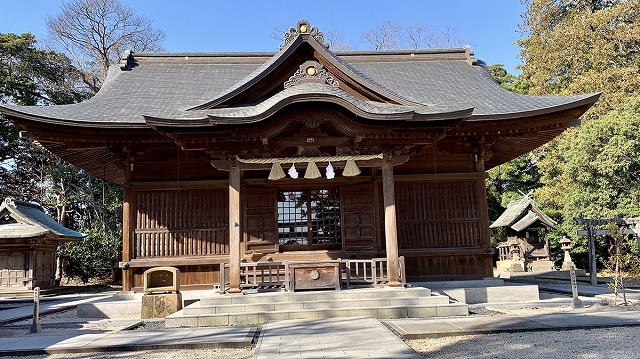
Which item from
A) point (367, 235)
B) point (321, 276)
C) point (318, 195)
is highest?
point (318, 195)

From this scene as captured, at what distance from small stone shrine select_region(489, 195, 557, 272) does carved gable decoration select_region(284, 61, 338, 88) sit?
731 inches

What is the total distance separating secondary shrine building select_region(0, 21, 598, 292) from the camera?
1018 centimetres

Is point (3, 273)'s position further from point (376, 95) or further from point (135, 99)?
point (376, 95)

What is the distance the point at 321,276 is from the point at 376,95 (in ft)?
15.1

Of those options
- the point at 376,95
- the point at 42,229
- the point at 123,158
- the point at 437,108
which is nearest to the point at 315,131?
the point at 376,95

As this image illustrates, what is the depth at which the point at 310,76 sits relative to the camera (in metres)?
10.8

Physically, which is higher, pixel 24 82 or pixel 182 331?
pixel 24 82

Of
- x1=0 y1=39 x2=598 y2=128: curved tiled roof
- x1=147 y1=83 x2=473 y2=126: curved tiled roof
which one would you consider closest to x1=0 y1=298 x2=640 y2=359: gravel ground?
x1=147 y1=83 x2=473 y2=126: curved tiled roof

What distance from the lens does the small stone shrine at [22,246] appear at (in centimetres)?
2091

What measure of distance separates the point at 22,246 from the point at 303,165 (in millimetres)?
17661

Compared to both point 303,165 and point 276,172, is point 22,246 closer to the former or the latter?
point 276,172

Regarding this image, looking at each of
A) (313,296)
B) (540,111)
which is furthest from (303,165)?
(540,111)

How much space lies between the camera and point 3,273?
21.4m

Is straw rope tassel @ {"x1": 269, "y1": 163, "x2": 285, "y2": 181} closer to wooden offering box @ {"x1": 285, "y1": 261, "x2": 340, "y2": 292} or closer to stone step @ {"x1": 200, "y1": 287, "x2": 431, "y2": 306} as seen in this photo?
wooden offering box @ {"x1": 285, "y1": 261, "x2": 340, "y2": 292}
